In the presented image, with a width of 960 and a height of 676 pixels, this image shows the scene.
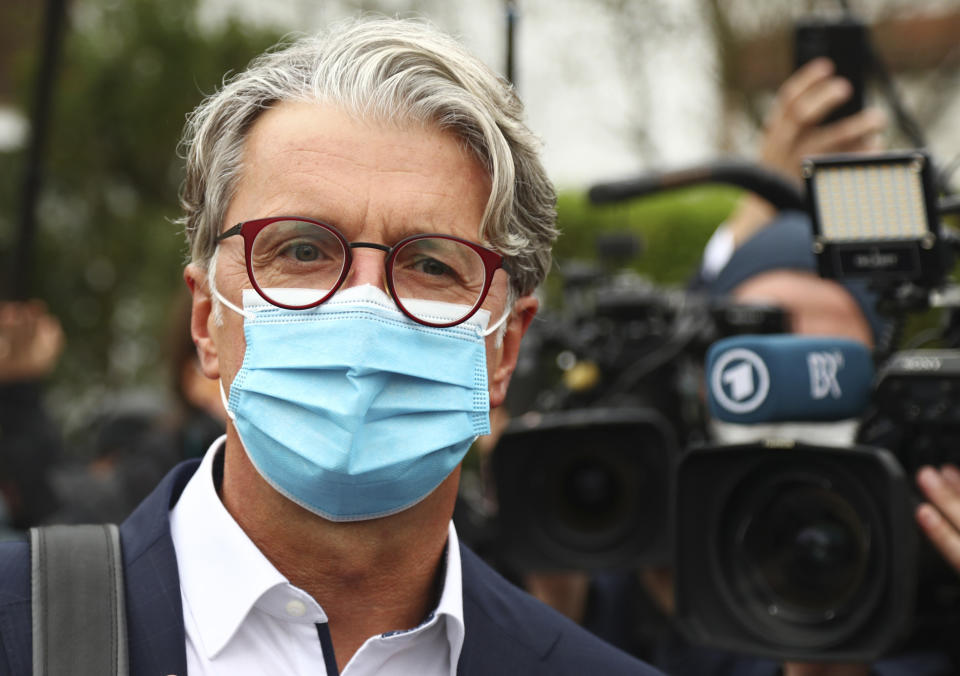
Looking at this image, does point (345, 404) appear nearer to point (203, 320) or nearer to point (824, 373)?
point (203, 320)

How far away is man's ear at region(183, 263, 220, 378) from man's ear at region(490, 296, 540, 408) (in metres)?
0.45

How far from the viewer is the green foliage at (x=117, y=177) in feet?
38.0

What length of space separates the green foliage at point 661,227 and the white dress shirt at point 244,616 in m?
7.08

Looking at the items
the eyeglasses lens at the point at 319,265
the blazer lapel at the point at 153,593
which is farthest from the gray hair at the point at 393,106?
the blazer lapel at the point at 153,593

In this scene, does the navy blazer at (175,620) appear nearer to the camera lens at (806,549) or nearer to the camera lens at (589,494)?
the camera lens at (806,549)

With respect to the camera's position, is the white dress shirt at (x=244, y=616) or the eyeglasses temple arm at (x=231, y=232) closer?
the white dress shirt at (x=244, y=616)

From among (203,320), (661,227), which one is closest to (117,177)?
(661,227)

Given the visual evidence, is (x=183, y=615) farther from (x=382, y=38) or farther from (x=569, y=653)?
(x=382, y=38)

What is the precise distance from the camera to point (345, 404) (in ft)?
5.59

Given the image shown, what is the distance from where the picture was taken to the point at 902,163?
7.34 feet

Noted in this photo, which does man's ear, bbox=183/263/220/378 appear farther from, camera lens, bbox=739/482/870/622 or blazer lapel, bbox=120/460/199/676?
camera lens, bbox=739/482/870/622

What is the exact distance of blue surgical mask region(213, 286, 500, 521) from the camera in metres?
1.71

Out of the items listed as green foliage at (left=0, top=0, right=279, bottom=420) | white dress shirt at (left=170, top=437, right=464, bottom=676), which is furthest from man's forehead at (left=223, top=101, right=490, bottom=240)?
green foliage at (left=0, top=0, right=279, bottom=420)

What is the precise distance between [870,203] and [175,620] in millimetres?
1455
